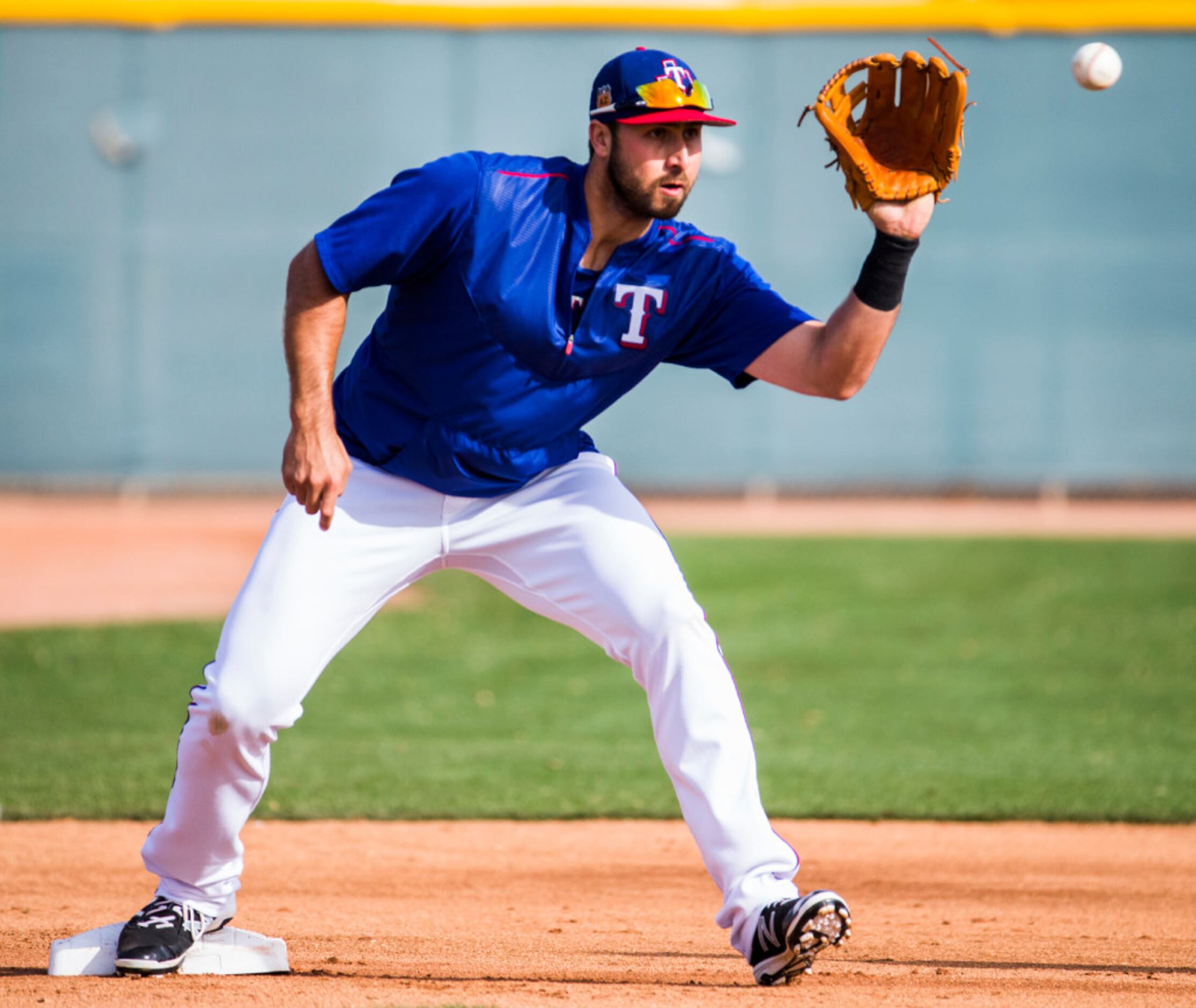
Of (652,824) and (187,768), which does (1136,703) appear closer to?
(652,824)

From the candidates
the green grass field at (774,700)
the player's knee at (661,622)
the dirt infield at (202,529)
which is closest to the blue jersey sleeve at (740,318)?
the player's knee at (661,622)

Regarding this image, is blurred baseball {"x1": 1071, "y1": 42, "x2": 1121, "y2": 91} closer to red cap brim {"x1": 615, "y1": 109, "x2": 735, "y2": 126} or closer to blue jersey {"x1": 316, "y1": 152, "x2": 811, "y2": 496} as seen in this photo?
blue jersey {"x1": 316, "y1": 152, "x2": 811, "y2": 496}

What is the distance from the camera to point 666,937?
3.91m

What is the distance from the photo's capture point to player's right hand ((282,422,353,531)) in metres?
3.15

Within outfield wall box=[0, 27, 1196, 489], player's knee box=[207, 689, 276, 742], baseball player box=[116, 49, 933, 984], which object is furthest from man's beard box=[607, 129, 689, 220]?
outfield wall box=[0, 27, 1196, 489]

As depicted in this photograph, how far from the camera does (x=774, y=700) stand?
→ 7.77 m

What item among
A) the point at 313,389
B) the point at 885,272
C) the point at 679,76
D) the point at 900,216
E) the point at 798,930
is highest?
the point at 679,76

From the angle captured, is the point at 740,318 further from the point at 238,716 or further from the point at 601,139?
the point at 238,716

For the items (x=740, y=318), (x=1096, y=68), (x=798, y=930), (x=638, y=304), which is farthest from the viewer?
(x=1096, y=68)

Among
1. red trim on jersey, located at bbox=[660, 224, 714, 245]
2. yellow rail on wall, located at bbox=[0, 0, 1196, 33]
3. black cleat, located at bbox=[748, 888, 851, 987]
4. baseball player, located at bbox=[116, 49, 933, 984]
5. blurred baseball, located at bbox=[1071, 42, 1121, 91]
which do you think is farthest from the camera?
yellow rail on wall, located at bbox=[0, 0, 1196, 33]

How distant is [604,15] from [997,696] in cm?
853

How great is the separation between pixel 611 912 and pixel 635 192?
79.6 inches

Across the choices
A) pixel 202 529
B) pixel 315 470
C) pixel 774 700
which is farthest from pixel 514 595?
pixel 202 529

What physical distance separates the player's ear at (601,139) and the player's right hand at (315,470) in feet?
2.76
